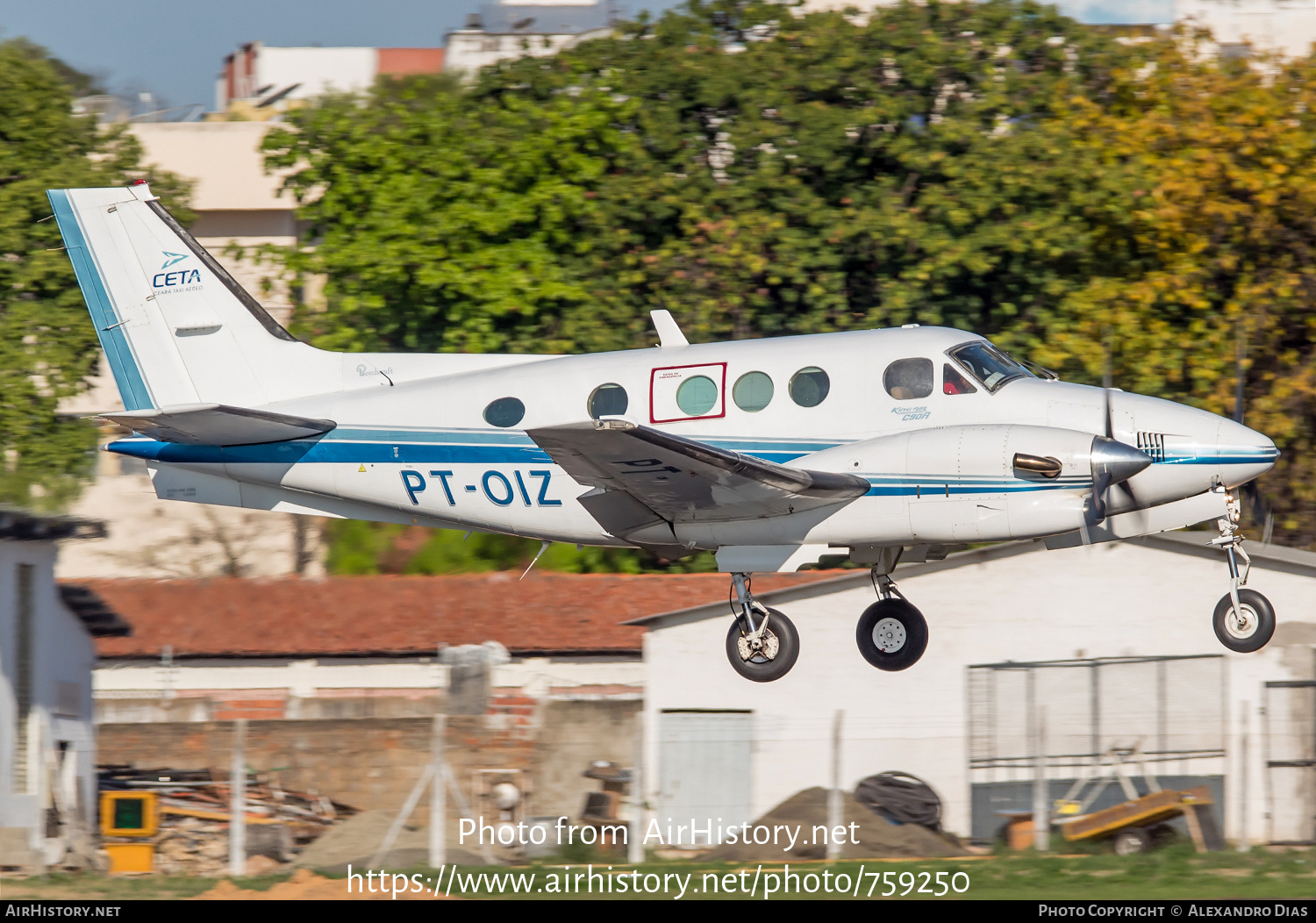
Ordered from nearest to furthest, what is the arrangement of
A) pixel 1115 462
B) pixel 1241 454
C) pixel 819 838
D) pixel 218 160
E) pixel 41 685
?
pixel 1115 462 → pixel 1241 454 → pixel 819 838 → pixel 41 685 → pixel 218 160

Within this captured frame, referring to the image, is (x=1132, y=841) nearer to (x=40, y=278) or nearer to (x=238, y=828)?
(x=238, y=828)

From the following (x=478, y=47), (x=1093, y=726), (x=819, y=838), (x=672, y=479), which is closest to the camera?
(x=672, y=479)

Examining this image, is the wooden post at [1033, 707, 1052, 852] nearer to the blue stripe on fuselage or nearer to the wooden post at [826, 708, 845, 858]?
the wooden post at [826, 708, 845, 858]

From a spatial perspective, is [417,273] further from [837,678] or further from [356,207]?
[837,678]

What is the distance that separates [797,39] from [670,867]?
16.8m

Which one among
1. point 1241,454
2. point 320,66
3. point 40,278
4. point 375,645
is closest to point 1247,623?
point 1241,454

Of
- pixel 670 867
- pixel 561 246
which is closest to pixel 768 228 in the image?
pixel 561 246

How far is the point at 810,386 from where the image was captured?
1295 centimetres

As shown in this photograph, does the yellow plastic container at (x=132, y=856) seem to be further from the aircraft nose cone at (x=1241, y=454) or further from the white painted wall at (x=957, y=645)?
the aircraft nose cone at (x=1241, y=454)

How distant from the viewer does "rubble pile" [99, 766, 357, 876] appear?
1978 cm

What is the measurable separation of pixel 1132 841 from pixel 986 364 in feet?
28.7

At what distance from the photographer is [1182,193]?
1005 inches

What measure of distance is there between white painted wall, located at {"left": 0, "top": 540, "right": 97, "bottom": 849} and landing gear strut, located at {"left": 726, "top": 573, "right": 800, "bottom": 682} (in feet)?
35.9

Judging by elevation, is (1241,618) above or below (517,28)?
below
